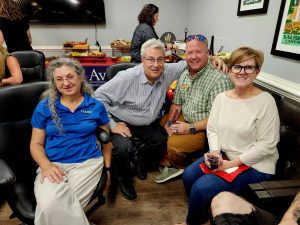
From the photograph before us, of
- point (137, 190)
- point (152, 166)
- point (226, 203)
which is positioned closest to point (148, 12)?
point (152, 166)

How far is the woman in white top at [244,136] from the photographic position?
1316 mm

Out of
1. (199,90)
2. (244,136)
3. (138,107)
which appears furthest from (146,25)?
(244,136)

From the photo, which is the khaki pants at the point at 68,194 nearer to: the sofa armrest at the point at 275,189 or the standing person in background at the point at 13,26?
the sofa armrest at the point at 275,189

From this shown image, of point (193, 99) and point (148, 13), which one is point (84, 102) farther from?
point (148, 13)

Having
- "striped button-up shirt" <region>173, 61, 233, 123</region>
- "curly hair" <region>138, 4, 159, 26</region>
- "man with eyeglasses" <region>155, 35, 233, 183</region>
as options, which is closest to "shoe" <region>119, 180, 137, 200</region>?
"man with eyeglasses" <region>155, 35, 233, 183</region>

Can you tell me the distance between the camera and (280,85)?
180cm

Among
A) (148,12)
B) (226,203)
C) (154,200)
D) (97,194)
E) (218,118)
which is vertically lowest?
(154,200)

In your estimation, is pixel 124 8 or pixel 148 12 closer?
pixel 148 12

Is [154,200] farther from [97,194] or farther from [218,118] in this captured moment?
[218,118]

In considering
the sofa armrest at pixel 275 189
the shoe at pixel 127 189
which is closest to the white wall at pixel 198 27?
the sofa armrest at pixel 275 189

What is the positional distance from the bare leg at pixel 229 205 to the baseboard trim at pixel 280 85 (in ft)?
3.08

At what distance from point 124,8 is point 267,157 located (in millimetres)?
3905

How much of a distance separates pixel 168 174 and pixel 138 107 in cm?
66

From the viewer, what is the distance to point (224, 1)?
285 cm
